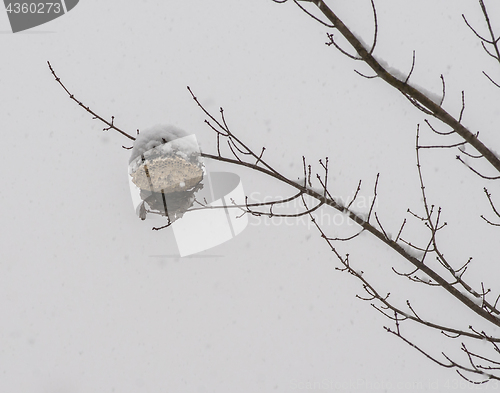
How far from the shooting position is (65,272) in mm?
3100

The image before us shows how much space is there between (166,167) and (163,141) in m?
0.19

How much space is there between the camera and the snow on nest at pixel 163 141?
92.4 inches

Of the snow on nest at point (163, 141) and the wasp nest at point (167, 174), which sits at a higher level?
the snow on nest at point (163, 141)

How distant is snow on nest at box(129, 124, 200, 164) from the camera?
92.4 inches

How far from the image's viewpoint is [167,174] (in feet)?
8.13

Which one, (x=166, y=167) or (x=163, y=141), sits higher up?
(x=163, y=141)

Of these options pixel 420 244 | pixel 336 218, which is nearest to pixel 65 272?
pixel 336 218

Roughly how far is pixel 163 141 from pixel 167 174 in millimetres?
250

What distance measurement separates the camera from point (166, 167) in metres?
2.43

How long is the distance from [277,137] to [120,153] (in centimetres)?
153

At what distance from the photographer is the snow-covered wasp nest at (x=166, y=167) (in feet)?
7.73

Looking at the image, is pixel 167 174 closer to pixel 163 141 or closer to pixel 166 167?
pixel 166 167

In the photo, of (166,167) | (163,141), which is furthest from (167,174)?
(163,141)

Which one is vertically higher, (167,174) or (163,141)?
(163,141)
